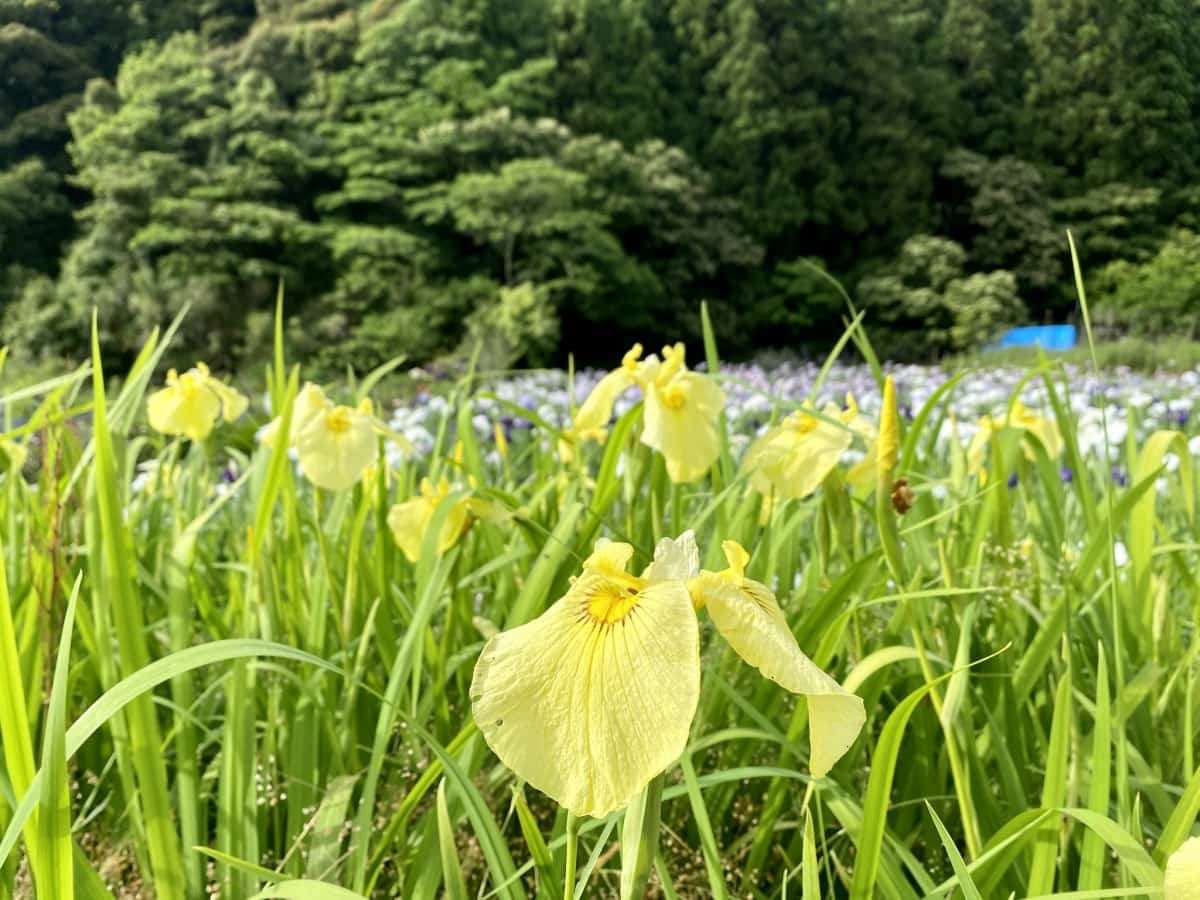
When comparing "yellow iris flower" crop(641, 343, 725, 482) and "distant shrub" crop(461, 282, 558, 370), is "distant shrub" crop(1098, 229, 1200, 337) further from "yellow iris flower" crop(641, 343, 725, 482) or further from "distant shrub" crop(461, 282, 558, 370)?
"yellow iris flower" crop(641, 343, 725, 482)

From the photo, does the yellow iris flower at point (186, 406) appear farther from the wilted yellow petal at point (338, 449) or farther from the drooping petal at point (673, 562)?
the drooping petal at point (673, 562)

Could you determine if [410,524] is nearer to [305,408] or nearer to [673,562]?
[305,408]

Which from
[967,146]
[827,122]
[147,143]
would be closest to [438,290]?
[147,143]

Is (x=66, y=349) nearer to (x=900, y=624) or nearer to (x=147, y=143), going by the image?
(x=147, y=143)

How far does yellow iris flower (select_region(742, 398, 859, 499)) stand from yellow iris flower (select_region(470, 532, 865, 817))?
36 cm

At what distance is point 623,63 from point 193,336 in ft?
22.6

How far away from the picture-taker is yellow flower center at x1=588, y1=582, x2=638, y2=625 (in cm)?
28

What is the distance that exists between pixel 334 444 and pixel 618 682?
0.59 meters

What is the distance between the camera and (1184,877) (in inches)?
9.7

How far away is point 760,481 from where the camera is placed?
68 cm

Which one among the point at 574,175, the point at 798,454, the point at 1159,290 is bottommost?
the point at 1159,290

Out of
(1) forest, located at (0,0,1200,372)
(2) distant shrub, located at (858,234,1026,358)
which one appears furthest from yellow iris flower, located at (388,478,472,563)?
(2) distant shrub, located at (858,234,1026,358)

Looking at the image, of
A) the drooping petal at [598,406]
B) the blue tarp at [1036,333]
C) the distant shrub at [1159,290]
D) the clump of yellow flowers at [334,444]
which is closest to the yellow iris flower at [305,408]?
the clump of yellow flowers at [334,444]

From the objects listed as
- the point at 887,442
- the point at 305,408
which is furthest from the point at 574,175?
the point at 887,442
